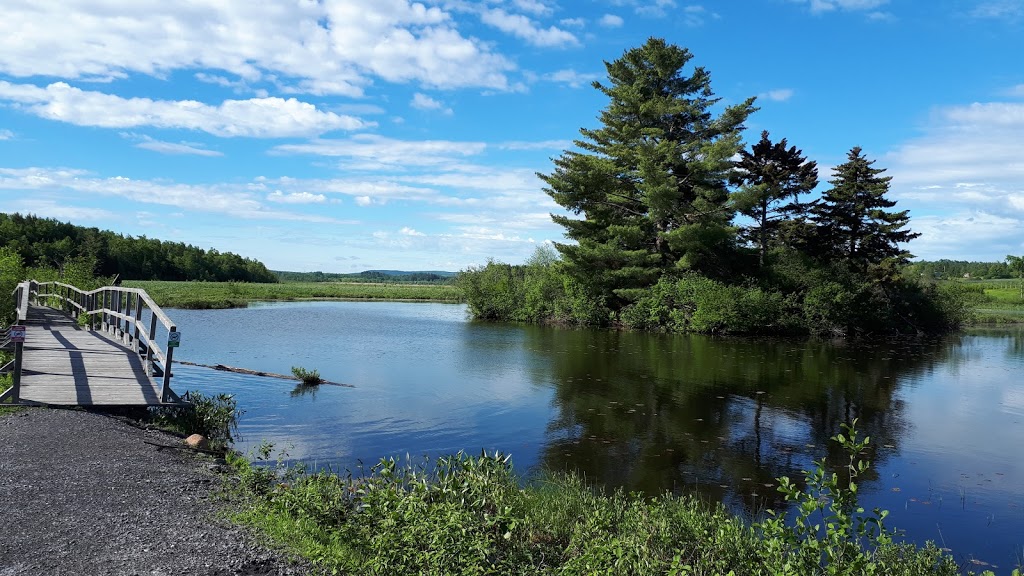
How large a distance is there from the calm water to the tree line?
7.11 meters

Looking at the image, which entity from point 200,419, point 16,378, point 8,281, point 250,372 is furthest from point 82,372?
point 8,281

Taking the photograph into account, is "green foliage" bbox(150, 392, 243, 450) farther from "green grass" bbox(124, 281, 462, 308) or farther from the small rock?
"green grass" bbox(124, 281, 462, 308)

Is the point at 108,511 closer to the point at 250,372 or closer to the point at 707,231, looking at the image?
the point at 250,372

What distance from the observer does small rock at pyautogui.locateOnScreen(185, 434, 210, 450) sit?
8.63 meters

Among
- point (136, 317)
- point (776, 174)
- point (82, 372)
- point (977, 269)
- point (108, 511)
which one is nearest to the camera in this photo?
point (108, 511)

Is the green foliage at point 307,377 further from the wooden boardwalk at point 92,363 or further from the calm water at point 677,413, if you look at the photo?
the wooden boardwalk at point 92,363

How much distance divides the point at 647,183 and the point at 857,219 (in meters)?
12.3

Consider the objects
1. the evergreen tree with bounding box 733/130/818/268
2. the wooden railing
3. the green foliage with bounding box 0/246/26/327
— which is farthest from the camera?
the evergreen tree with bounding box 733/130/818/268

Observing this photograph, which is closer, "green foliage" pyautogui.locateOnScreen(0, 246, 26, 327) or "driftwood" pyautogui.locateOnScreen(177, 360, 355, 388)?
"driftwood" pyautogui.locateOnScreen(177, 360, 355, 388)

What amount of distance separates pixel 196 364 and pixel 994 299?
8516cm

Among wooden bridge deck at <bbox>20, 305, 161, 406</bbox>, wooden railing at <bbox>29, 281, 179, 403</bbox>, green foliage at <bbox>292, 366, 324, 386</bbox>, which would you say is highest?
wooden railing at <bbox>29, 281, 179, 403</bbox>

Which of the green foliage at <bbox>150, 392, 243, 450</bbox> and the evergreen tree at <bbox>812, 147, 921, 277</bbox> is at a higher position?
the evergreen tree at <bbox>812, 147, 921, 277</bbox>

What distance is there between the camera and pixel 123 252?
9881cm

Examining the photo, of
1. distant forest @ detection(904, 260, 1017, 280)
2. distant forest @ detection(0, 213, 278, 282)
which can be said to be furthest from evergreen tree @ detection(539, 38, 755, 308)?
distant forest @ detection(904, 260, 1017, 280)
